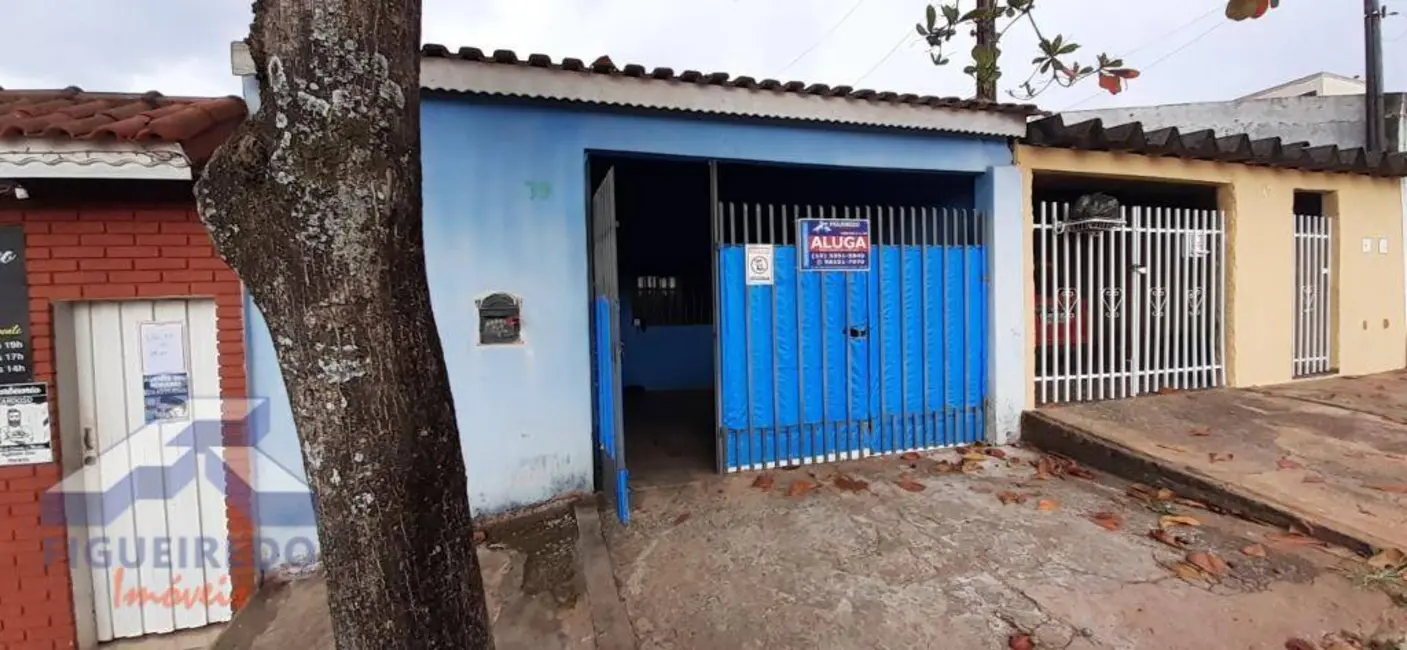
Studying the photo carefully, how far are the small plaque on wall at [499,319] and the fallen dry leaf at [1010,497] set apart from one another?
10.6 feet

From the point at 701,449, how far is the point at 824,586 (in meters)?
2.26

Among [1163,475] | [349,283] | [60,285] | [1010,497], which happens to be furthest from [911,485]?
[60,285]

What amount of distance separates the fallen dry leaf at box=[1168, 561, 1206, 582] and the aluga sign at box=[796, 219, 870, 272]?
2.50 m

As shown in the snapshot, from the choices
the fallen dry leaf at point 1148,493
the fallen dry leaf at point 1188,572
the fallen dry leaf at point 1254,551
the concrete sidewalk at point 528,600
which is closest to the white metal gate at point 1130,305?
the fallen dry leaf at point 1148,493

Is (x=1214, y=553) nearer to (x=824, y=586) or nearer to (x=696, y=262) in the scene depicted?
(x=824, y=586)

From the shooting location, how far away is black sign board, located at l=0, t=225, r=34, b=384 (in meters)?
3.09

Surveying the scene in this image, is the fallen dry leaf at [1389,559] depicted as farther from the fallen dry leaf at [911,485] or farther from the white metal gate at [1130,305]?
the white metal gate at [1130,305]

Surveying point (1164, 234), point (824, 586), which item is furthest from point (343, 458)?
point (1164, 234)

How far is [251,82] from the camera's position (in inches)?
133

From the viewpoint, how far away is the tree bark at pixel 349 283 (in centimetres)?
136

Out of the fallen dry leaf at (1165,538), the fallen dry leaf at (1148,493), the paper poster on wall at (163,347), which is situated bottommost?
the fallen dry leaf at (1165,538)

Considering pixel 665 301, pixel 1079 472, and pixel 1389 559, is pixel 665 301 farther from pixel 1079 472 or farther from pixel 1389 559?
pixel 1389 559

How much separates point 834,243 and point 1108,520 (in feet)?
7.89

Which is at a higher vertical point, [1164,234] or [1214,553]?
[1164,234]
